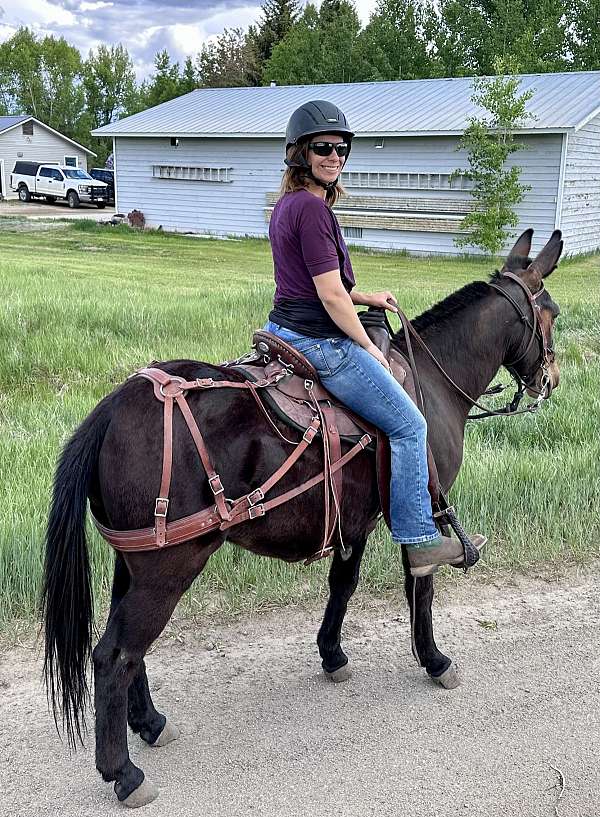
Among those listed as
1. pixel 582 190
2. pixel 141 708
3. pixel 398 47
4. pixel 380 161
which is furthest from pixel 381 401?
pixel 398 47

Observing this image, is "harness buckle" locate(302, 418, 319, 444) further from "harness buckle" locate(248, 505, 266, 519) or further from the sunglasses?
the sunglasses

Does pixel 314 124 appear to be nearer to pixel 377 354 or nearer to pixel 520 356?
pixel 377 354

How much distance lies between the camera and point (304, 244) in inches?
129

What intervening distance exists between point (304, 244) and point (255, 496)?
107 cm

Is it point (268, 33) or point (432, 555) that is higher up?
point (268, 33)

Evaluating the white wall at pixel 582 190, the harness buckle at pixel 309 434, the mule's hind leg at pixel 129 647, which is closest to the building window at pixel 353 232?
the white wall at pixel 582 190

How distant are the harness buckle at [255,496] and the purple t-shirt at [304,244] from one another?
2.93 feet

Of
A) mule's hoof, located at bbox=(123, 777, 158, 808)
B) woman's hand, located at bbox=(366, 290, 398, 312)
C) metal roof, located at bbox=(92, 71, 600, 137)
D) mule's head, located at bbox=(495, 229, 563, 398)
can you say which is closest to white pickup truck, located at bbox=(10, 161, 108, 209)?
metal roof, located at bbox=(92, 71, 600, 137)

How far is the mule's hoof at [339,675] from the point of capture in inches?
159

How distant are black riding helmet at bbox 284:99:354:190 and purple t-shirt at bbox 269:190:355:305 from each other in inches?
6.2

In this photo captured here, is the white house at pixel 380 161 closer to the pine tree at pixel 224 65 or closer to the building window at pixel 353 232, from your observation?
the building window at pixel 353 232

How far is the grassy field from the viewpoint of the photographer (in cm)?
478

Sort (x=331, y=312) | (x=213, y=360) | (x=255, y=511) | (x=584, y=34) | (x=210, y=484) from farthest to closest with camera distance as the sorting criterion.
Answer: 1. (x=584, y=34)
2. (x=213, y=360)
3. (x=331, y=312)
4. (x=255, y=511)
5. (x=210, y=484)

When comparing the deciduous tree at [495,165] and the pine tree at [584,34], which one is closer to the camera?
the deciduous tree at [495,165]
